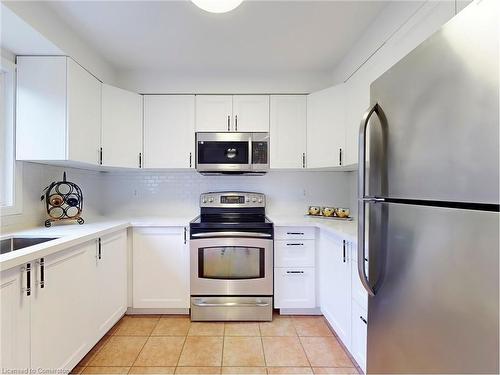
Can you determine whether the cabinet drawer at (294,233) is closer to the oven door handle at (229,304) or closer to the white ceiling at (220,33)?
the oven door handle at (229,304)

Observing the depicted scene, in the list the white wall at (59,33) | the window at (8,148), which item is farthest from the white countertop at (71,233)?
the white wall at (59,33)

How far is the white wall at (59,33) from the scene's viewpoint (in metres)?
→ 1.51

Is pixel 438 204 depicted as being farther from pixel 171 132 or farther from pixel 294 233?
pixel 171 132

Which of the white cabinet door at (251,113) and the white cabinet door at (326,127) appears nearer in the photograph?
the white cabinet door at (326,127)

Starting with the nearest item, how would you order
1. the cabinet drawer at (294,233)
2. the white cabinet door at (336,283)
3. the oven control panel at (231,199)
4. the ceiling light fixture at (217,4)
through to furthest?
the ceiling light fixture at (217,4), the white cabinet door at (336,283), the cabinet drawer at (294,233), the oven control panel at (231,199)

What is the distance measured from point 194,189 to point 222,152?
2.00ft

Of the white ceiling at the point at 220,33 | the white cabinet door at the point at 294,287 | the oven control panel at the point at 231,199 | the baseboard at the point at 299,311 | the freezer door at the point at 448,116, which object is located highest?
the white ceiling at the point at 220,33

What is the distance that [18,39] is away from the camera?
1678 millimetres

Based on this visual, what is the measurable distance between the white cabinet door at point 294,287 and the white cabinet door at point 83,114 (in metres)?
1.90

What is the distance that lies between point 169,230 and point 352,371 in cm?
175

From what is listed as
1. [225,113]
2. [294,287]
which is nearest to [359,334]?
[294,287]

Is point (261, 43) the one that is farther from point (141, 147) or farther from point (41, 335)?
point (41, 335)

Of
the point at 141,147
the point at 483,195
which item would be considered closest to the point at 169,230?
the point at 141,147

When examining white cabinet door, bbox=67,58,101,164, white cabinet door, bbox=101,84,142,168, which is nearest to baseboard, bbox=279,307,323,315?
white cabinet door, bbox=101,84,142,168
